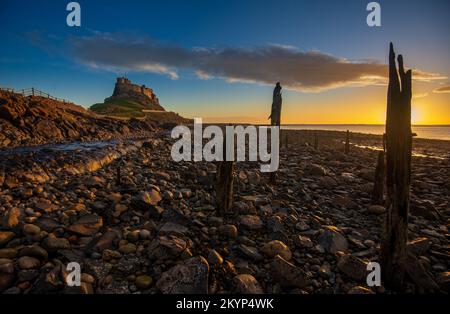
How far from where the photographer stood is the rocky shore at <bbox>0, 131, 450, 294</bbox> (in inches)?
172

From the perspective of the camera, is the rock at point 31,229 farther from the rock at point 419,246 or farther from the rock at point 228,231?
the rock at point 419,246

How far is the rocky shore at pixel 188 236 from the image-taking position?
4.38 meters

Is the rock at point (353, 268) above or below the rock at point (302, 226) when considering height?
below

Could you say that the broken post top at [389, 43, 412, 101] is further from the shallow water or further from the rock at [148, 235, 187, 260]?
the shallow water

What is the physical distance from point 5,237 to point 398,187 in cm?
747

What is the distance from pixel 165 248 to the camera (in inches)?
198

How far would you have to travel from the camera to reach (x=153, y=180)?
9.99 metres

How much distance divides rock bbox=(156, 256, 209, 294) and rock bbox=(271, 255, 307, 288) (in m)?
1.33

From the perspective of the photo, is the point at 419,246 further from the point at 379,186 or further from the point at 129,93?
the point at 129,93

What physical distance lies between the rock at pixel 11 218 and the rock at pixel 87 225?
3.83 feet

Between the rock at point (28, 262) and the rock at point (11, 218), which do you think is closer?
the rock at point (28, 262)

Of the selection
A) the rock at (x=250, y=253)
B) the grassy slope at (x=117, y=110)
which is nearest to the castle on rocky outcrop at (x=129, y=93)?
the grassy slope at (x=117, y=110)
